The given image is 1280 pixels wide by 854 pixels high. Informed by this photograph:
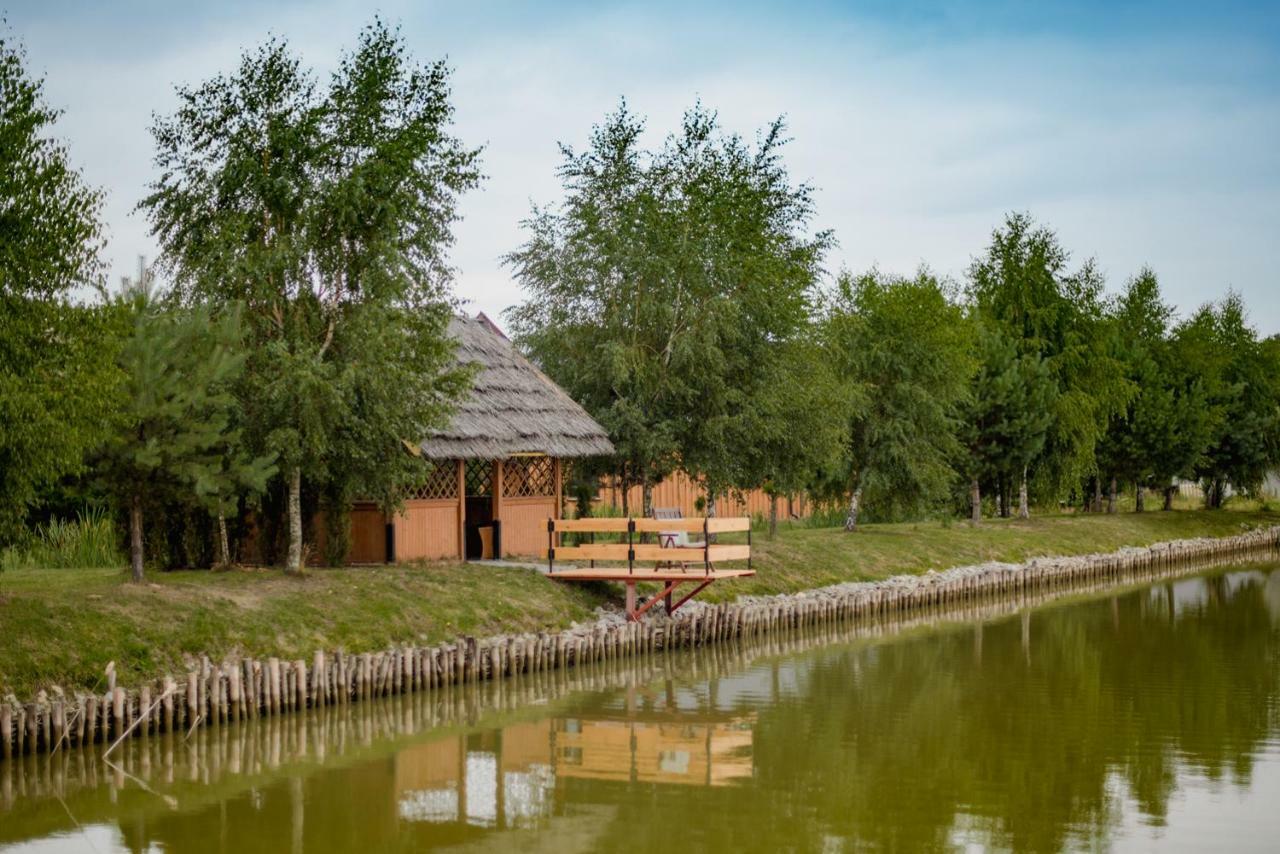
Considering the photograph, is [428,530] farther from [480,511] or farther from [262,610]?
[262,610]

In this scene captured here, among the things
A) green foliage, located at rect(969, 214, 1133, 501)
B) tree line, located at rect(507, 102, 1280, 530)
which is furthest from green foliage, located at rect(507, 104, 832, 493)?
green foliage, located at rect(969, 214, 1133, 501)

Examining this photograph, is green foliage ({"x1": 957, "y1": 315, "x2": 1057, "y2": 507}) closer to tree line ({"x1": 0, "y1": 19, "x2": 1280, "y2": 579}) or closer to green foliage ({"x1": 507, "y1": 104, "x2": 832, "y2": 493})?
tree line ({"x1": 0, "y1": 19, "x2": 1280, "y2": 579})

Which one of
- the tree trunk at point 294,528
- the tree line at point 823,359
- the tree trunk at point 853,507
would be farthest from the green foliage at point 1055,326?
the tree trunk at point 294,528

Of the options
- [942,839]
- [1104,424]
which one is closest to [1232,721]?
[942,839]

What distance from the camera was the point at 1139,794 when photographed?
15.9 m

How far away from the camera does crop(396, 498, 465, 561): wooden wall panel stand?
2869 cm

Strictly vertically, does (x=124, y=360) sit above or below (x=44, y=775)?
above

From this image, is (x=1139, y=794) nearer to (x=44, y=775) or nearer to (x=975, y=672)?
(x=975, y=672)

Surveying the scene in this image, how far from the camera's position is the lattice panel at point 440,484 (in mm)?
29234

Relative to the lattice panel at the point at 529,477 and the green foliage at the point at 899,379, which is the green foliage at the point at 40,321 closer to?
the lattice panel at the point at 529,477

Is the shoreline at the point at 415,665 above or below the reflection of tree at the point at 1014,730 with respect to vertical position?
above

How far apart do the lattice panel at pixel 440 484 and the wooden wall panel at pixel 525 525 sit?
1.75 meters

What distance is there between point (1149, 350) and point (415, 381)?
4044 cm

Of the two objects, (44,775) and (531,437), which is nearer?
(44,775)
